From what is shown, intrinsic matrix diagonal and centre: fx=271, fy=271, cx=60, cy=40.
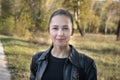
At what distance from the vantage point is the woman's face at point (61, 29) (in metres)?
1.27

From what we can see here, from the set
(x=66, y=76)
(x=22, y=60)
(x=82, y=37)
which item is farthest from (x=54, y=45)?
(x=22, y=60)

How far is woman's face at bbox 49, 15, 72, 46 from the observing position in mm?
1271

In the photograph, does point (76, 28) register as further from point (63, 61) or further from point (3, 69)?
point (63, 61)

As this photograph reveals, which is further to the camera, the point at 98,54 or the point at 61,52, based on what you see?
the point at 98,54

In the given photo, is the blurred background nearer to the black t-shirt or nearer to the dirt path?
the dirt path

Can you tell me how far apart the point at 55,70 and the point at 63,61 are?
57 millimetres

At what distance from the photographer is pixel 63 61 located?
1280mm

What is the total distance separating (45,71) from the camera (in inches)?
50.7

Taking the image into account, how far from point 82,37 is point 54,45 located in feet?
8.61

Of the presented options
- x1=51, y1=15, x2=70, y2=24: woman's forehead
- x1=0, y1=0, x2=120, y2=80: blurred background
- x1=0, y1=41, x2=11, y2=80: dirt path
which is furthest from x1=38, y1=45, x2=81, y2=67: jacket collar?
x1=0, y1=41, x2=11, y2=80: dirt path

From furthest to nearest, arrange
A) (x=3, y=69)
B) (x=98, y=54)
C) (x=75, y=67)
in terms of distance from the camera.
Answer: (x=3, y=69) → (x=98, y=54) → (x=75, y=67)

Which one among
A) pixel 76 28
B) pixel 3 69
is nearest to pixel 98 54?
pixel 76 28

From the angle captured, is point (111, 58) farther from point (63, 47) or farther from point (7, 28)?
point (63, 47)

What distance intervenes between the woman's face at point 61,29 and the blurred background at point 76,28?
8.11ft
